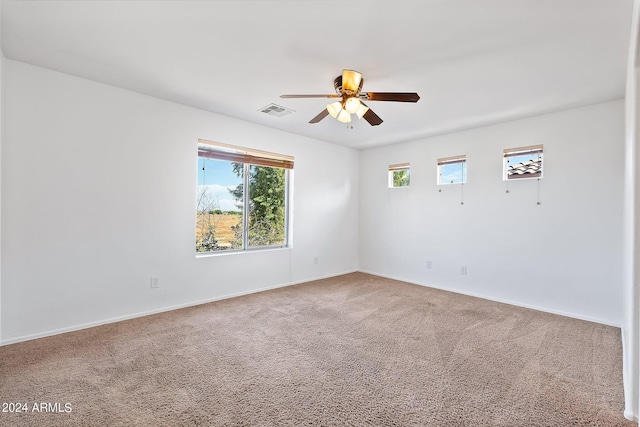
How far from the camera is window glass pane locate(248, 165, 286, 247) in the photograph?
14.3 feet

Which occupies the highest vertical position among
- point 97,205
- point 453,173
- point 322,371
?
point 453,173

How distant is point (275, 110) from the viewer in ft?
11.9

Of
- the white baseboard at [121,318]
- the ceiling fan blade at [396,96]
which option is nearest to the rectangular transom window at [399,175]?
the white baseboard at [121,318]

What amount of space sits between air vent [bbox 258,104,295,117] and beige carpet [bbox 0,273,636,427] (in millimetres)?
2476

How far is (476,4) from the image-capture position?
1.79 meters

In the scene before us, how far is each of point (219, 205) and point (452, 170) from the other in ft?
11.8

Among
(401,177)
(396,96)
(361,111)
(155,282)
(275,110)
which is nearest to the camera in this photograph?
(396,96)

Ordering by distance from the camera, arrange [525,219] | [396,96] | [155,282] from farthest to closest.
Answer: [525,219] < [155,282] < [396,96]

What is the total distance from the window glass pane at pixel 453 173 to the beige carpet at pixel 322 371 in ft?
6.65

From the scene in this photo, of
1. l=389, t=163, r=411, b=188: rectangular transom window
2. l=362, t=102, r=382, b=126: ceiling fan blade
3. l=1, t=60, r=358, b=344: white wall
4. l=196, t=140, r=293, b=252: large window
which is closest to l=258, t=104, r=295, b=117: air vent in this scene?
l=1, t=60, r=358, b=344: white wall

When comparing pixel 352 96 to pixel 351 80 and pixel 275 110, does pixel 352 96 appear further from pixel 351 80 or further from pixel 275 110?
pixel 275 110

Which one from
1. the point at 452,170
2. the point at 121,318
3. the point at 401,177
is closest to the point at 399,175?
the point at 401,177

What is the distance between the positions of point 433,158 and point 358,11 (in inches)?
130

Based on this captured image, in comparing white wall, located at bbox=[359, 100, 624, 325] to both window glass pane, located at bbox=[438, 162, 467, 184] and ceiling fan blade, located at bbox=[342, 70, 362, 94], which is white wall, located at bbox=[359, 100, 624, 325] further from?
ceiling fan blade, located at bbox=[342, 70, 362, 94]
